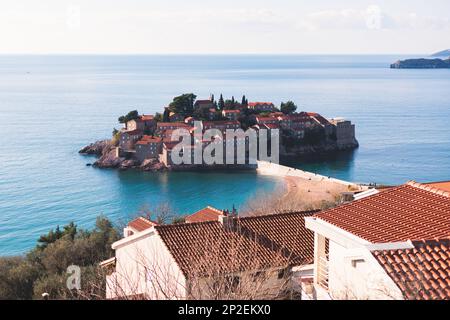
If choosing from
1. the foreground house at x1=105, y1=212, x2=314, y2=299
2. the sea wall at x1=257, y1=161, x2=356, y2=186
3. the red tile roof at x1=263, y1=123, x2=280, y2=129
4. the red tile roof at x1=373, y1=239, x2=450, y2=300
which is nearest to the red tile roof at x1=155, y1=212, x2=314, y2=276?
the foreground house at x1=105, y1=212, x2=314, y2=299

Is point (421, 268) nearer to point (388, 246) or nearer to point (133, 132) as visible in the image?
point (388, 246)

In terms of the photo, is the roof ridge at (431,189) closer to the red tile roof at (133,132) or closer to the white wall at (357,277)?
the white wall at (357,277)

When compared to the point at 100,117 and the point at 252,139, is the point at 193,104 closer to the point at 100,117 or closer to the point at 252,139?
the point at 252,139

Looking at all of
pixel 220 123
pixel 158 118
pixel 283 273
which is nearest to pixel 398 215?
pixel 283 273

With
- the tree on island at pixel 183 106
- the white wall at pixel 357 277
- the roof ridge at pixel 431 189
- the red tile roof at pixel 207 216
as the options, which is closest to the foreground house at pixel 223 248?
the white wall at pixel 357 277

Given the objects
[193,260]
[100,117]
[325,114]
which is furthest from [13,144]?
[193,260]

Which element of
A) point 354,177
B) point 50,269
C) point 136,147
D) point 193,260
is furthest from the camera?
point 136,147
